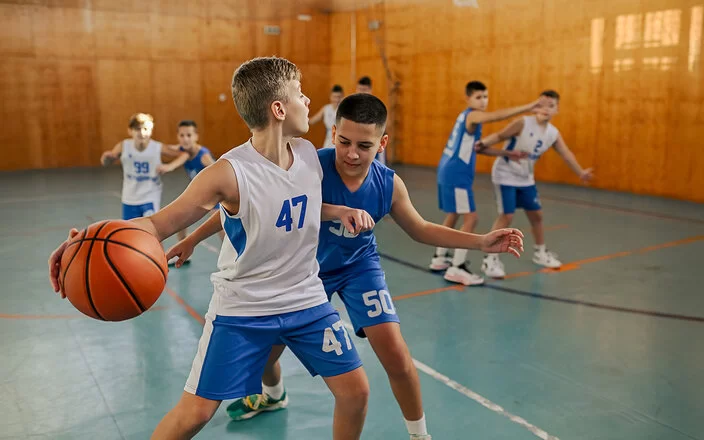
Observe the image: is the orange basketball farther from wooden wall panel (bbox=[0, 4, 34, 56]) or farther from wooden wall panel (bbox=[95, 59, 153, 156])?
wooden wall panel (bbox=[95, 59, 153, 156])

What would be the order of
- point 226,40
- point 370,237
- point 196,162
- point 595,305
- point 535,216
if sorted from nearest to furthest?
point 370,237, point 595,305, point 535,216, point 196,162, point 226,40

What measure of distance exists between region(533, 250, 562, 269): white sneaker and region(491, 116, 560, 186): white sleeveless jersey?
2.60ft

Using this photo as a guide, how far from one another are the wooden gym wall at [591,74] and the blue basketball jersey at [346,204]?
9.68m

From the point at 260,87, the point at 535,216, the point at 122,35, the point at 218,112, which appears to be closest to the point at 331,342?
the point at 260,87

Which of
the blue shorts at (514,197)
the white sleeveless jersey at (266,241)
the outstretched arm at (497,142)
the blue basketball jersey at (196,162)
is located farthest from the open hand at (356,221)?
the blue basketball jersey at (196,162)

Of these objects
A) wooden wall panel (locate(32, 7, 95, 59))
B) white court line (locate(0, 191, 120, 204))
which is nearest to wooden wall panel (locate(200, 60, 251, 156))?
wooden wall panel (locate(32, 7, 95, 59))

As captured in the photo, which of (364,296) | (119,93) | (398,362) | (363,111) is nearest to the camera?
(363,111)

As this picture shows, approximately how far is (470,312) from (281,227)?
10.7 ft

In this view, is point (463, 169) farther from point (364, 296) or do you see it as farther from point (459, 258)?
point (364, 296)

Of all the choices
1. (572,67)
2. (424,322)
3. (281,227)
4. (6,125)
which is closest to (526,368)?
(424,322)

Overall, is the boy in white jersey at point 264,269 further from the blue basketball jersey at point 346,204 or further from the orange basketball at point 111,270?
the blue basketball jersey at point 346,204

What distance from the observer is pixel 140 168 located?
6910mm

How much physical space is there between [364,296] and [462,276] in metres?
3.29

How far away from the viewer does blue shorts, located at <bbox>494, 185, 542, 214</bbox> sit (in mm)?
6621
